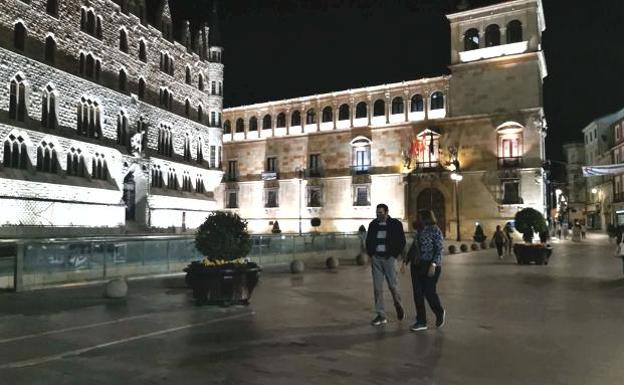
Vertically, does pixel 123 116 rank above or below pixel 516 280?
above

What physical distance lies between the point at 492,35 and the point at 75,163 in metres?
35.5

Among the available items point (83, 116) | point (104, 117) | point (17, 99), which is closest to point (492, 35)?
point (104, 117)

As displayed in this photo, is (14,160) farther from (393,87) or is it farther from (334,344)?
(393,87)

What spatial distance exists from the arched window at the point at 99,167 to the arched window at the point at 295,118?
23.5 meters

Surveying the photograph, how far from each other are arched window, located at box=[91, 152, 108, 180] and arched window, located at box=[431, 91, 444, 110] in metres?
29.1

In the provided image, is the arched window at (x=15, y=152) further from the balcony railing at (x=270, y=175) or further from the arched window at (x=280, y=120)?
the arched window at (x=280, y=120)

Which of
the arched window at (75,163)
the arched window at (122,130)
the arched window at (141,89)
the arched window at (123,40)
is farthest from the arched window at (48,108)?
the arched window at (141,89)

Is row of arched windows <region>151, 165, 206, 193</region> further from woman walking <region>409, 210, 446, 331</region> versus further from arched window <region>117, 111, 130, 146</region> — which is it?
woman walking <region>409, 210, 446, 331</region>

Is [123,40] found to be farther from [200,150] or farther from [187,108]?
[200,150]

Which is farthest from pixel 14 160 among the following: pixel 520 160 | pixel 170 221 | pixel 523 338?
pixel 520 160

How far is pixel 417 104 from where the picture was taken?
2040 inches

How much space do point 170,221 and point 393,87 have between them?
79.0 ft

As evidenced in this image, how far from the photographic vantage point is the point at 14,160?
31672 millimetres

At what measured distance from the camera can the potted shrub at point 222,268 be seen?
1152cm
